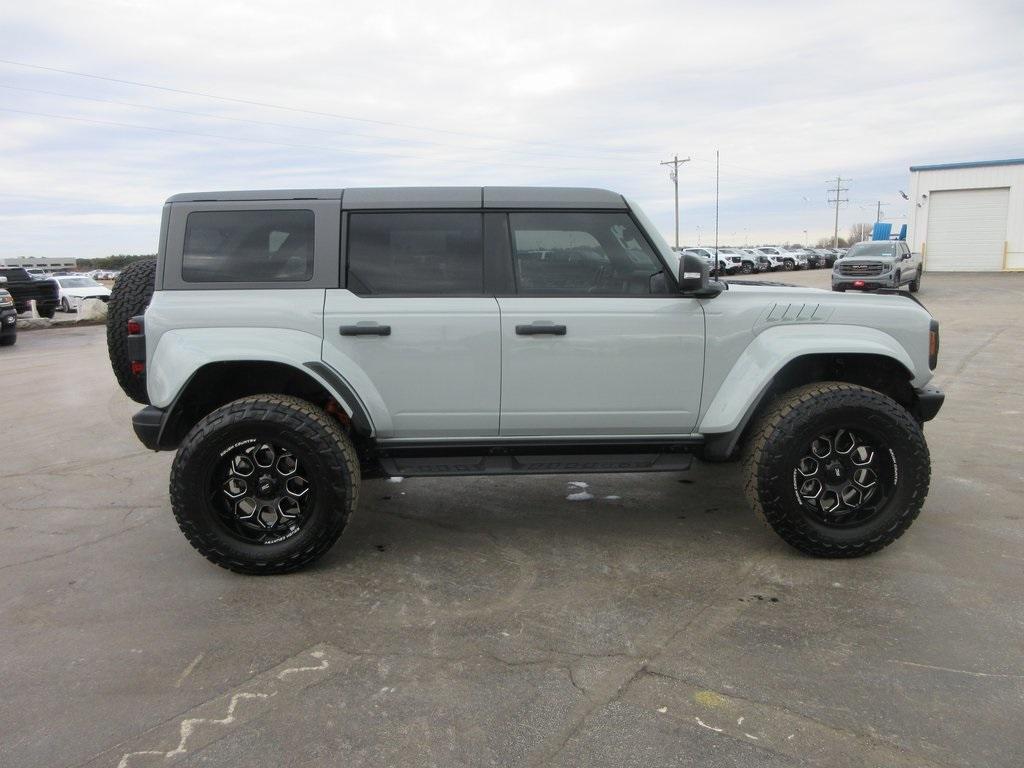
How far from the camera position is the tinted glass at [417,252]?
404cm

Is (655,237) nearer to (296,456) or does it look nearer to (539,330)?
(539,330)

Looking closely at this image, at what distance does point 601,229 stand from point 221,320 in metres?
2.02

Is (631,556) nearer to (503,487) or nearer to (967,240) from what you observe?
(503,487)

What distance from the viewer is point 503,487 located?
5.43m

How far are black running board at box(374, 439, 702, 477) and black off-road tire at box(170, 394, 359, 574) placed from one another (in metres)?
0.30

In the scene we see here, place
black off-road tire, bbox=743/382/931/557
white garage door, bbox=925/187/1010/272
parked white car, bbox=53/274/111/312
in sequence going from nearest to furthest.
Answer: black off-road tire, bbox=743/382/931/557
parked white car, bbox=53/274/111/312
white garage door, bbox=925/187/1010/272

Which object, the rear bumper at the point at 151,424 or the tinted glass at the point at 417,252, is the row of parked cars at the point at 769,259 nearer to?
the tinted glass at the point at 417,252

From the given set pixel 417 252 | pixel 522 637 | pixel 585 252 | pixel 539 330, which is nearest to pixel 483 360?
pixel 539 330

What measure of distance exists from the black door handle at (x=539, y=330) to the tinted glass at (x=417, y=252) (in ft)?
1.05

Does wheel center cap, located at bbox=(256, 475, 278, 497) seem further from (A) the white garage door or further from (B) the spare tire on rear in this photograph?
(A) the white garage door

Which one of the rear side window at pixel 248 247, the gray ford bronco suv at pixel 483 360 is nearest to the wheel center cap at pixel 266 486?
the gray ford bronco suv at pixel 483 360

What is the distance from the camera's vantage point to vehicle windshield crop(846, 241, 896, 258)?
23.7 metres

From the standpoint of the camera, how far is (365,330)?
12.8 feet

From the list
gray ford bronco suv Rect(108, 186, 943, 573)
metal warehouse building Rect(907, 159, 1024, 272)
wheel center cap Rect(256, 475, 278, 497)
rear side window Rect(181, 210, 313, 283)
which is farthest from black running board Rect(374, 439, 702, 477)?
metal warehouse building Rect(907, 159, 1024, 272)
